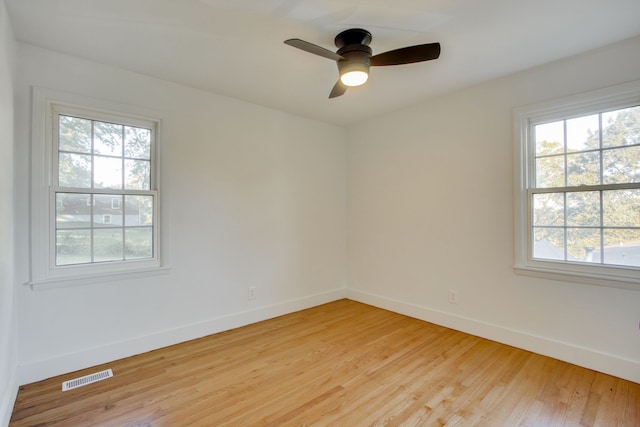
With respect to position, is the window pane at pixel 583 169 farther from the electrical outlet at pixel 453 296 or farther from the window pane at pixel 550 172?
the electrical outlet at pixel 453 296

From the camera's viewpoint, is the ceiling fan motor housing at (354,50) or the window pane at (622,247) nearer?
the ceiling fan motor housing at (354,50)

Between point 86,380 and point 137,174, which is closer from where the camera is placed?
point 86,380

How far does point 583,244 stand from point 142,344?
3.86m

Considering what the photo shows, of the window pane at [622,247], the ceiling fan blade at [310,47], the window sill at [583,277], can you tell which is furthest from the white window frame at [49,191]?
the window pane at [622,247]

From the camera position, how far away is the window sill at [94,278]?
7.43ft

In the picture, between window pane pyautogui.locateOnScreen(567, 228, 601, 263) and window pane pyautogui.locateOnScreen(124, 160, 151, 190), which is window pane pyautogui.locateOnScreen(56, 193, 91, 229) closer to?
window pane pyautogui.locateOnScreen(124, 160, 151, 190)

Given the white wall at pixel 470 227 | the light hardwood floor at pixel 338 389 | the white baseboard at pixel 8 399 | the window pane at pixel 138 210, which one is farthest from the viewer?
the window pane at pixel 138 210

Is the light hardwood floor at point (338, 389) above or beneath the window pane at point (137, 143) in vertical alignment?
beneath

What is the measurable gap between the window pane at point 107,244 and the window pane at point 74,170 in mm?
407

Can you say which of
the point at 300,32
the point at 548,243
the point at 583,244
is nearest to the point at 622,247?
the point at 583,244

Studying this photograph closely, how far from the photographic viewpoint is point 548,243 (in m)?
2.65

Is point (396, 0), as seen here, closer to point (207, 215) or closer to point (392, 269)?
point (207, 215)

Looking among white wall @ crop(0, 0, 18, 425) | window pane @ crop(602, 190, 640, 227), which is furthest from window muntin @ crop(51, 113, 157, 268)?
window pane @ crop(602, 190, 640, 227)

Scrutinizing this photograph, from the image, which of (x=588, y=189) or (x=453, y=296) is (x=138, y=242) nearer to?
(x=453, y=296)
